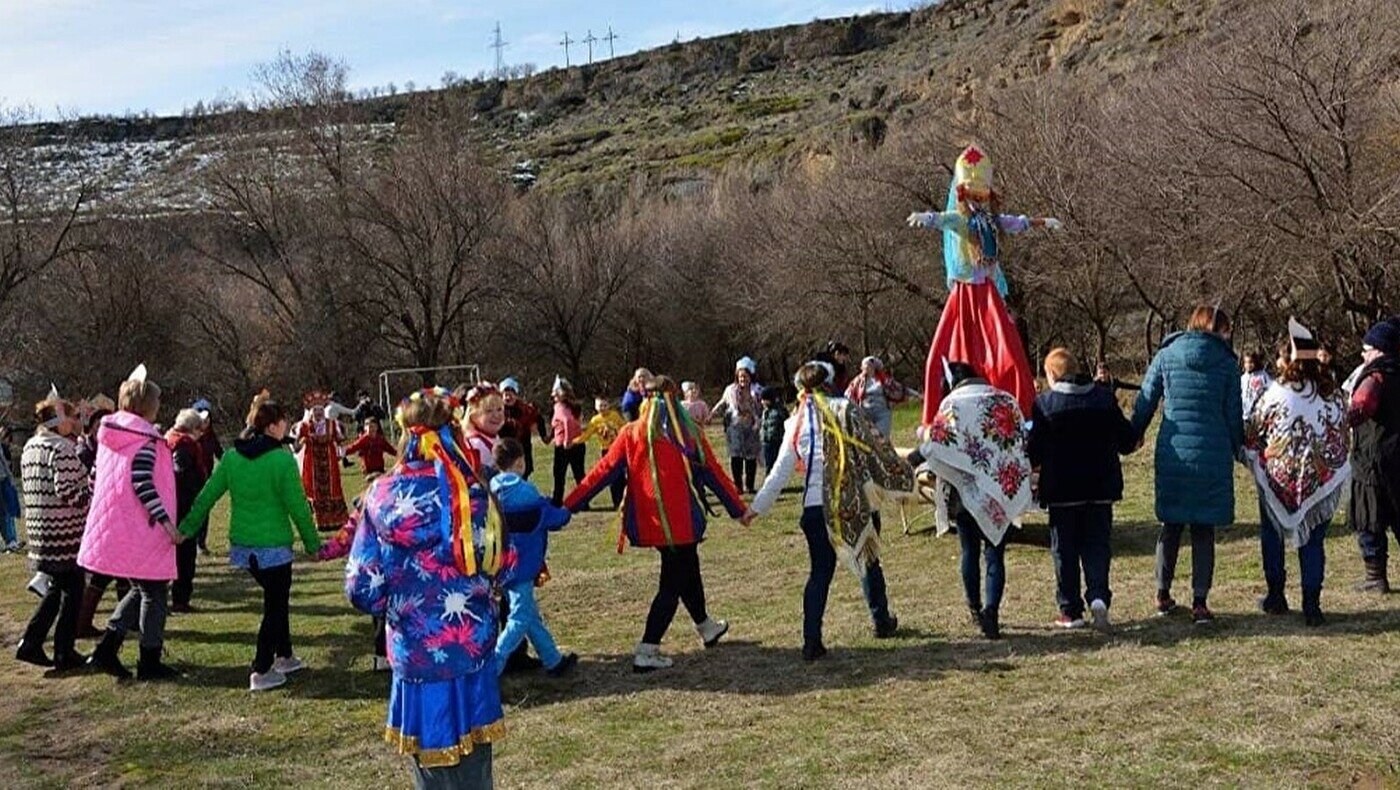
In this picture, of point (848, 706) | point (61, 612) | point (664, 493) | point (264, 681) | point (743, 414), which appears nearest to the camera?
point (848, 706)

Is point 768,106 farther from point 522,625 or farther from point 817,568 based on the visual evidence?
point 522,625

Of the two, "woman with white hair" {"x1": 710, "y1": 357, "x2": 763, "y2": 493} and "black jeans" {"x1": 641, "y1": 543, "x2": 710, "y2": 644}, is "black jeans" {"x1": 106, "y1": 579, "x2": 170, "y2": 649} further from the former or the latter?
"woman with white hair" {"x1": 710, "y1": 357, "x2": 763, "y2": 493}

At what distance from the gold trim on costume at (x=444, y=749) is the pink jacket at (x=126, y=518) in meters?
4.42

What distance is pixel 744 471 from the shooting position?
18.2 metres

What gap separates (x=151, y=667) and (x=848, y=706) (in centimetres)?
501

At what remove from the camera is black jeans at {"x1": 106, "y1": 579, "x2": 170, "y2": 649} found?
8.19 m

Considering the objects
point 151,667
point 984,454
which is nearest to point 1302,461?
point 984,454

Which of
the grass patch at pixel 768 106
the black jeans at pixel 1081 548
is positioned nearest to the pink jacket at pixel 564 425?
the black jeans at pixel 1081 548

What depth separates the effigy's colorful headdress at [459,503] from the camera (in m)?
4.43

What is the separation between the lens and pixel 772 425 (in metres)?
16.7

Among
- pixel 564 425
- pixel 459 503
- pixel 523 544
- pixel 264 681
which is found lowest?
pixel 264 681

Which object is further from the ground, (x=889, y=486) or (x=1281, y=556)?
(x=889, y=486)

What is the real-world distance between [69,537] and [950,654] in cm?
630

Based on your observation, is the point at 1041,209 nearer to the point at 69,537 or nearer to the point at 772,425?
the point at 772,425
